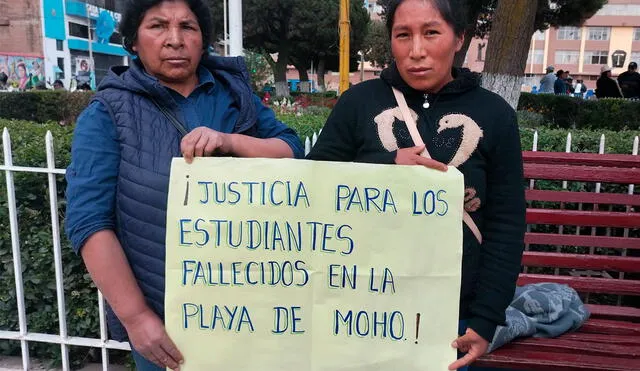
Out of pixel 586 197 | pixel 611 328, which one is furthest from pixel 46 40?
pixel 611 328

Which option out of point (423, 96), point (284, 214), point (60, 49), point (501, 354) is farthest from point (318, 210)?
point (60, 49)

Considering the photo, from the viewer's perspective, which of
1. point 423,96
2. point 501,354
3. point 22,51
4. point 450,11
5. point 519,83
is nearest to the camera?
point 450,11

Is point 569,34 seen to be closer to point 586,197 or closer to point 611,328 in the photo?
point 586,197

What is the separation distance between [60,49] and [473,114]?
3897 centimetres

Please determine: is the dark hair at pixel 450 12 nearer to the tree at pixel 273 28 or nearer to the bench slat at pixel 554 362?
the bench slat at pixel 554 362

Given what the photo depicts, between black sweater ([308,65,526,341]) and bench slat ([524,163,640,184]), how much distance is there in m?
1.48

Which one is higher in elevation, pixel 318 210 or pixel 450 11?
pixel 450 11

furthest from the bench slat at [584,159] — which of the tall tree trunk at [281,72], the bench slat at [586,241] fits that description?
the tall tree trunk at [281,72]

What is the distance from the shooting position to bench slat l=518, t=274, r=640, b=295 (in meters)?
2.91

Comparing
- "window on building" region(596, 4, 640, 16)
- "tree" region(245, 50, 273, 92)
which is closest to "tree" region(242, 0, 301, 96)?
"tree" region(245, 50, 273, 92)

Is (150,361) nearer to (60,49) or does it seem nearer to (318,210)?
(318,210)

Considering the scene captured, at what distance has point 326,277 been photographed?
5.36ft

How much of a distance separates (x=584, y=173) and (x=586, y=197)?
0.16 m

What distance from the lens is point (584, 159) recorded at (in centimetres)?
317
